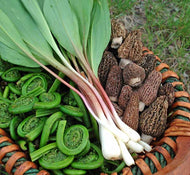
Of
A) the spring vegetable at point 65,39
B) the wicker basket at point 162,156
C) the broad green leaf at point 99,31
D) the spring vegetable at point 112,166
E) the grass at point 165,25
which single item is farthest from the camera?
the grass at point 165,25

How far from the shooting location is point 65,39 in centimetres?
144

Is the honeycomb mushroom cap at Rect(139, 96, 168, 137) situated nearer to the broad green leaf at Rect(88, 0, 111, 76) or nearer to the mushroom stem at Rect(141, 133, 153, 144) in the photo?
the mushroom stem at Rect(141, 133, 153, 144)

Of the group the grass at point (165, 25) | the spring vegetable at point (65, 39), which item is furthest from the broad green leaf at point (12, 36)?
the grass at point (165, 25)

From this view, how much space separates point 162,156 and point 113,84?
0.46m

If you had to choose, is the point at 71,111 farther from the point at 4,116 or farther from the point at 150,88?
the point at 150,88

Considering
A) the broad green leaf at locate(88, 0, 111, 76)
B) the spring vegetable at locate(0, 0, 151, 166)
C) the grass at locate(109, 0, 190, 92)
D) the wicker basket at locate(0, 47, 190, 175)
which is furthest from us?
the grass at locate(109, 0, 190, 92)

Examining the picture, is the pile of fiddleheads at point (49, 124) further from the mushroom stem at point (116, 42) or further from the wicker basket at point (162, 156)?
the mushroom stem at point (116, 42)

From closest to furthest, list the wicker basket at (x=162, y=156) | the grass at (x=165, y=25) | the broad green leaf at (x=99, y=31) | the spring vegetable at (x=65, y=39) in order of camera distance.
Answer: the wicker basket at (x=162, y=156), the spring vegetable at (x=65, y=39), the broad green leaf at (x=99, y=31), the grass at (x=165, y=25)

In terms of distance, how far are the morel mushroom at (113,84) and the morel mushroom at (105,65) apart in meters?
0.05

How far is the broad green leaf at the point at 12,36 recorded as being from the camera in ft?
4.40

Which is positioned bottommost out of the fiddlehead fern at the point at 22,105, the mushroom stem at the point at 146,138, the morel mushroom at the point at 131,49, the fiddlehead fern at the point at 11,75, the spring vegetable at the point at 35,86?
the mushroom stem at the point at 146,138

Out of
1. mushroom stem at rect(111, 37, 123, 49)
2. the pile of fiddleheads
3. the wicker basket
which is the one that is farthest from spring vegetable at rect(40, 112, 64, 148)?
mushroom stem at rect(111, 37, 123, 49)

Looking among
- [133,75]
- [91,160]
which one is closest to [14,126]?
[91,160]

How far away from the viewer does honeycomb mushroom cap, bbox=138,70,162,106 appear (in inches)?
56.7
